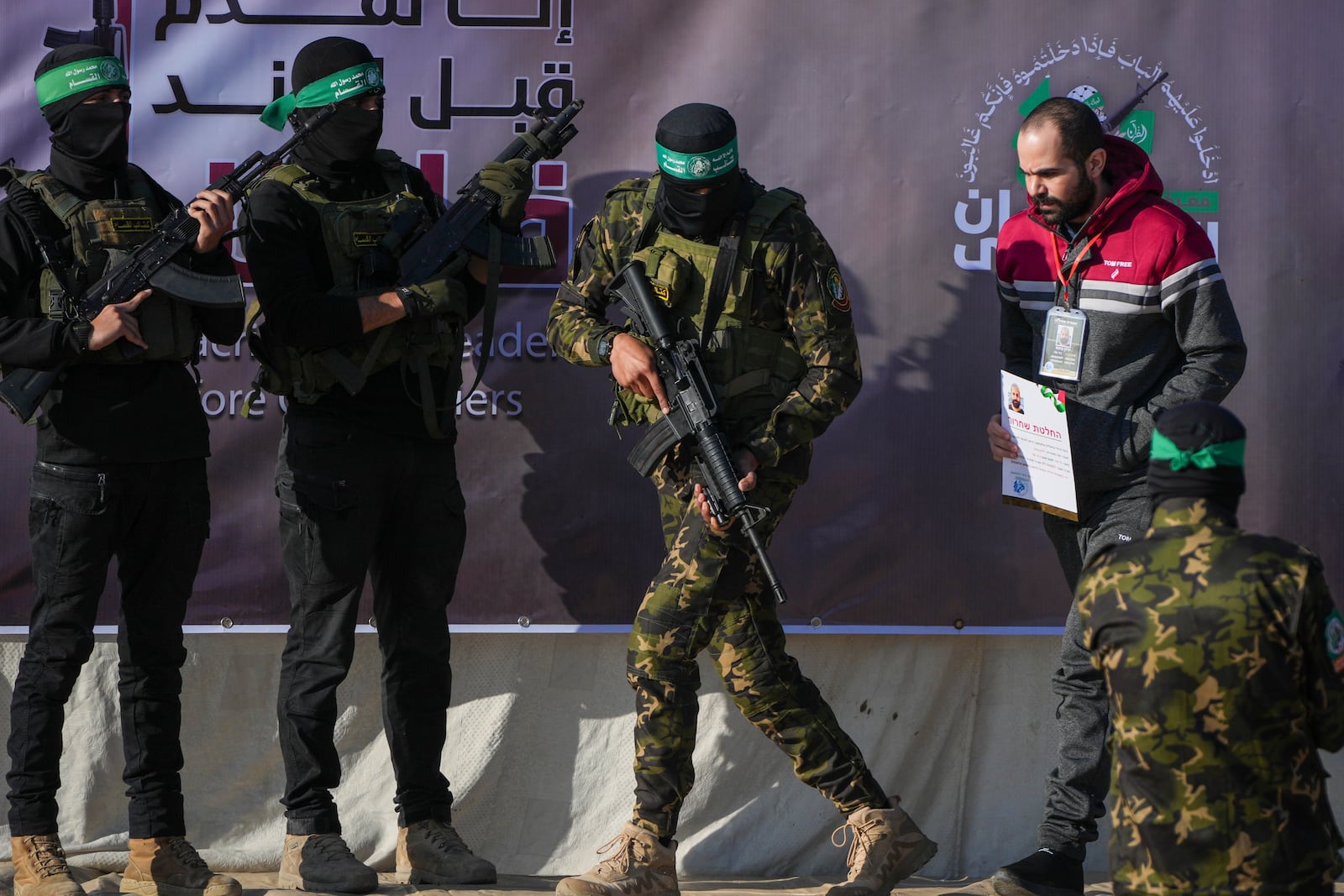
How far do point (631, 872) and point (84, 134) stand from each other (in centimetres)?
235

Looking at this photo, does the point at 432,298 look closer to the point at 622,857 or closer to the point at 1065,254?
the point at 622,857

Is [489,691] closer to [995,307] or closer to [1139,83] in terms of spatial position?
[995,307]

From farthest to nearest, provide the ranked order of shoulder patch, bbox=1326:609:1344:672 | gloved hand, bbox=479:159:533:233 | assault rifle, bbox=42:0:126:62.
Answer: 1. assault rifle, bbox=42:0:126:62
2. gloved hand, bbox=479:159:533:233
3. shoulder patch, bbox=1326:609:1344:672

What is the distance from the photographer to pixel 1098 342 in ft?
12.3

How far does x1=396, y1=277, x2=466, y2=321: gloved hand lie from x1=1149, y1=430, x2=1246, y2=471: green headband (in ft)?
6.62

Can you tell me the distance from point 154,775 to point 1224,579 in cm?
277

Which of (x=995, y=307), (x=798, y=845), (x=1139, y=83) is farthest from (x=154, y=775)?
(x=1139, y=83)

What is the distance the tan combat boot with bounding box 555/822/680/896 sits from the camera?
148 inches

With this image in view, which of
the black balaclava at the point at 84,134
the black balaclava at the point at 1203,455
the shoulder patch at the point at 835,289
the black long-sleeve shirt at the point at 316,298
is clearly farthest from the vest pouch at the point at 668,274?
the black balaclava at the point at 1203,455

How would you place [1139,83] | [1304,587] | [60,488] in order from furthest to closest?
1. [1139,83]
2. [60,488]
3. [1304,587]

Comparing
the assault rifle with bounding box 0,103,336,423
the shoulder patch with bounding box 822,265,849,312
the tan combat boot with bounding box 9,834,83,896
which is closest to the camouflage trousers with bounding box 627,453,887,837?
the shoulder patch with bounding box 822,265,849,312

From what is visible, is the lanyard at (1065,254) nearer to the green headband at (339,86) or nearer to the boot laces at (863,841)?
the boot laces at (863,841)

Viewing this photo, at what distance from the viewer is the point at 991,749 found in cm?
475

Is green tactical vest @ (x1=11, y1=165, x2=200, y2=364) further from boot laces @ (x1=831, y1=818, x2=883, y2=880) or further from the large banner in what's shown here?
boot laces @ (x1=831, y1=818, x2=883, y2=880)
